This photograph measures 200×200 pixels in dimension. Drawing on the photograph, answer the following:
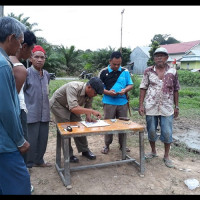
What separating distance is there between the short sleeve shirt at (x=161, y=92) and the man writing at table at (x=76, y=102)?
1.04 metres

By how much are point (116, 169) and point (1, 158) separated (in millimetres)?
2303

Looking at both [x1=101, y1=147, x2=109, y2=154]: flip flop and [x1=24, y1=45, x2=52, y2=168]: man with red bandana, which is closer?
[x1=24, y1=45, x2=52, y2=168]: man with red bandana

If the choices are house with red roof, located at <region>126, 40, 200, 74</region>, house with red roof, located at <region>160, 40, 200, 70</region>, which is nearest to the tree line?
house with red roof, located at <region>126, 40, 200, 74</region>

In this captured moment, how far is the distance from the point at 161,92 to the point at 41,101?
6.29 feet

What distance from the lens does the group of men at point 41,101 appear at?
5.23 ft

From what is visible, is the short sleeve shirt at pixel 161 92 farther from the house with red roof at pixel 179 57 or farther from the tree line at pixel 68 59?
the house with red roof at pixel 179 57

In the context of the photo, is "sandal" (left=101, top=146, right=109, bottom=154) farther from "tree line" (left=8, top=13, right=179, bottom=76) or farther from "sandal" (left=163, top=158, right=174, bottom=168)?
"tree line" (left=8, top=13, right=179, bottom=76)

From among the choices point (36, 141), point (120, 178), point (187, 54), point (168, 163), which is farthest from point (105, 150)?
point (187, 54)

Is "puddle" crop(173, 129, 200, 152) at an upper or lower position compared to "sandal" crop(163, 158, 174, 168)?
lower

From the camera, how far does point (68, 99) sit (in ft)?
10.2

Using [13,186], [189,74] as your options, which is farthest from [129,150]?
[189,74]

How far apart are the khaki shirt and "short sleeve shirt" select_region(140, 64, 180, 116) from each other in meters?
1.05

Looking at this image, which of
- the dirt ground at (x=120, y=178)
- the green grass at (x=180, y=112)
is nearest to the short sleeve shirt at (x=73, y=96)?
the dirt ground at (x=120, y=178)

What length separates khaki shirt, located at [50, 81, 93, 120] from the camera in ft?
10.2
